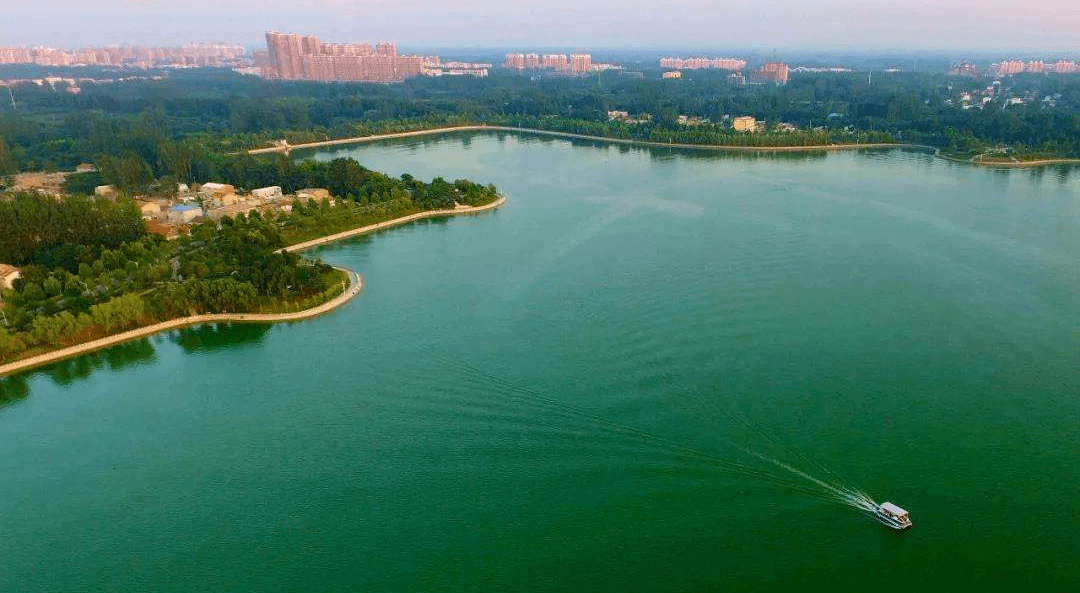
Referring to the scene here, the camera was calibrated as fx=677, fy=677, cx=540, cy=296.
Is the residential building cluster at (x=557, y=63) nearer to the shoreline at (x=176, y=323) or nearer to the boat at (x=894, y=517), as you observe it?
the shoreline at (x=176, y=323)

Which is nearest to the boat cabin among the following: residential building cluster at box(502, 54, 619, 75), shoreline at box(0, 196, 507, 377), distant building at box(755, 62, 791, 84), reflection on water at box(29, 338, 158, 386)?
shoreline at box(0, 196, 507, 377)

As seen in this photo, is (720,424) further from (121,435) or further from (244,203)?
(244,203)

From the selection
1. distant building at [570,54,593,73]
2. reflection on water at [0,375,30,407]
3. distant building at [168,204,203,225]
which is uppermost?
distant building at [570,54,593,73]

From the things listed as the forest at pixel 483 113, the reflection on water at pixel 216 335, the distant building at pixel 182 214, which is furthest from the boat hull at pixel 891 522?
the forest at pixel 483 113

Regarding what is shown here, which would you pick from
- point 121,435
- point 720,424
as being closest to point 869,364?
point 720,424

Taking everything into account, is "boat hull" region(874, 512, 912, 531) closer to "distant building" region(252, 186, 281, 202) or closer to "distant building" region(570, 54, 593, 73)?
"distant building" region(252, 186, 281, 202)

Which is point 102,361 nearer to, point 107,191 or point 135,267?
point 135,267
